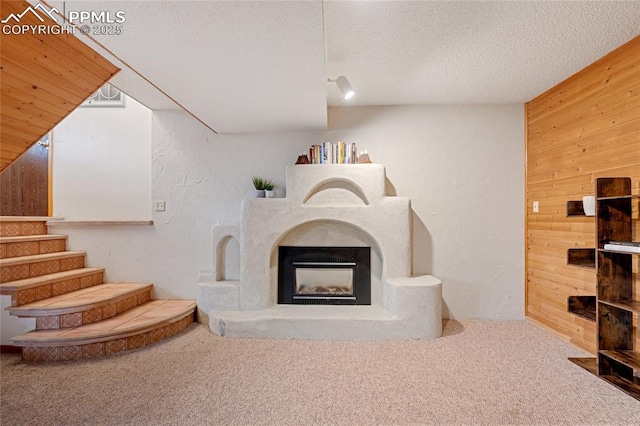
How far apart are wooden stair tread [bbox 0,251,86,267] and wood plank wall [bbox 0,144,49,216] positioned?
1127 millimetres

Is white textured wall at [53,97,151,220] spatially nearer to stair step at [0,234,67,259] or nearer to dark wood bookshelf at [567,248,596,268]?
stair step at [0,234,67,259]

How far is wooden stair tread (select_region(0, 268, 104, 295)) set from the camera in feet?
8.75

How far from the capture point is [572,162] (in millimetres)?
2883

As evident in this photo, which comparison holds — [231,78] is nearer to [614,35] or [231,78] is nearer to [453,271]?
[614,35]

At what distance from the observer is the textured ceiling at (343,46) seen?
1.72 meters

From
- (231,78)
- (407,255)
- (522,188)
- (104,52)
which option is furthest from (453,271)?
(104,52)

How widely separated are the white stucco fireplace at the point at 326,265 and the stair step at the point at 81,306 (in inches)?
29.1

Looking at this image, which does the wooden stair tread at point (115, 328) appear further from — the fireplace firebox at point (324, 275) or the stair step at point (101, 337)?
the fireplace firebox at point (324, 275)

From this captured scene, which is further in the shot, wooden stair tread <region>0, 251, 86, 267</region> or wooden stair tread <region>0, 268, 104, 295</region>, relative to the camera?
wooden stair tread <region>0, 251, 86, 267</region>

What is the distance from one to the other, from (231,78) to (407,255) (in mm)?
2290

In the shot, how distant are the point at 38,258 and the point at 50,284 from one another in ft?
1.14

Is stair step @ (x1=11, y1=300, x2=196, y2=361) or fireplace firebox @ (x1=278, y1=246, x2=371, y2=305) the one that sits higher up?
fireplace firebox @ (x1=278, y1=246, x2=371, y2=305)

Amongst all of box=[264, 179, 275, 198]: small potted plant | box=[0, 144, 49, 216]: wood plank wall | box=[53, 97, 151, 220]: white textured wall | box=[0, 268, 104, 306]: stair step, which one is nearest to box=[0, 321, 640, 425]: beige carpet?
Answer: box=[0, 268, 104, 306]: stair step

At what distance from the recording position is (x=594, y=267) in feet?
7.86
